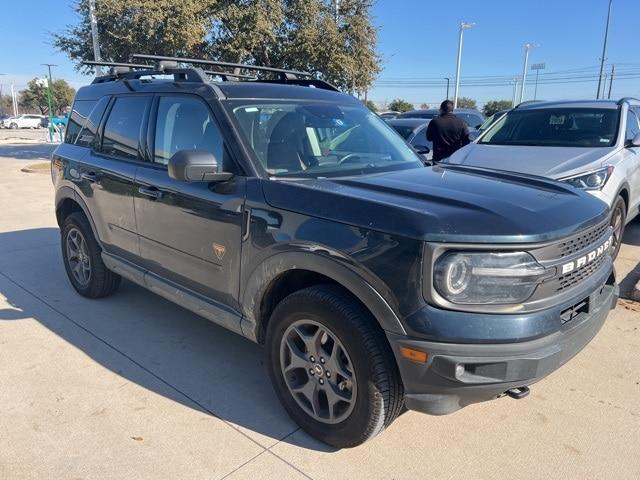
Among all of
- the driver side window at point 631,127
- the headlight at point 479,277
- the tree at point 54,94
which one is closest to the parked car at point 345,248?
the headlight at point 479,277

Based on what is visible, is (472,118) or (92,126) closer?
(92,126)

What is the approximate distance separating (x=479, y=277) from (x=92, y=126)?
3.69m

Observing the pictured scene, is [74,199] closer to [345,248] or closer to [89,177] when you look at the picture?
[89,177]

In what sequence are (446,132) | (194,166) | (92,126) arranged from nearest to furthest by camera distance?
(194,166) → (92,126) → (446,132)

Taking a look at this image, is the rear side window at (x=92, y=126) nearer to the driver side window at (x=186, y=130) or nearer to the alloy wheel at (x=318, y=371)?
the driver side window at (x=186, y=130)

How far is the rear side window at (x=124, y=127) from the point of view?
12.7 ft

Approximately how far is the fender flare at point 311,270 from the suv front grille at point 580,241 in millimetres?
868

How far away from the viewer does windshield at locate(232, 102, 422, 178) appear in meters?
3.06

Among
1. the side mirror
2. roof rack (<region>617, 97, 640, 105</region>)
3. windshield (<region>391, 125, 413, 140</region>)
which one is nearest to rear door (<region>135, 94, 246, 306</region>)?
the side mirror

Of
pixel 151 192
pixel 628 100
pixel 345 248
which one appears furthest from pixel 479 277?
pixel 628 100

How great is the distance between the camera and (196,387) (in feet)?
10.8

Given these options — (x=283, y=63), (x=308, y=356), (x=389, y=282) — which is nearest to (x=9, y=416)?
(x=308, y=356)

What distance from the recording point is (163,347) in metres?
3.85

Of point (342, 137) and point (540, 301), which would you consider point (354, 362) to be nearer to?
point (540, 301)
